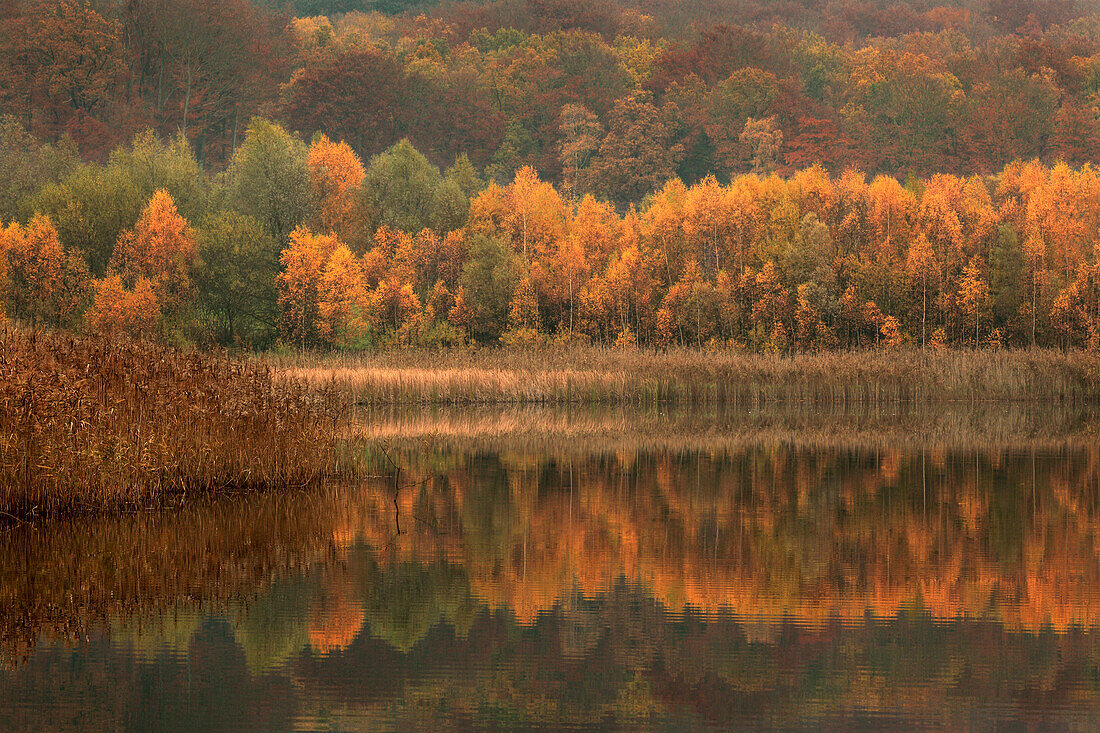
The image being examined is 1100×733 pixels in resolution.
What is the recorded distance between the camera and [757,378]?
122ft

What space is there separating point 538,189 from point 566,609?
160 ft

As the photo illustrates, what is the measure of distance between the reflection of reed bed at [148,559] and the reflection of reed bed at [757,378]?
21899 mm

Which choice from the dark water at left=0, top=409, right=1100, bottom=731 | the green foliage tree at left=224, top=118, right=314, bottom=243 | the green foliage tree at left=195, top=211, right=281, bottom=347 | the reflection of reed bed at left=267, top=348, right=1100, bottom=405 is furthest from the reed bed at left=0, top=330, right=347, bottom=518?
the green foliage tree at left=224, top=118, right=314, bottom=243

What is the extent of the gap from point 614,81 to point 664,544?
246 ft

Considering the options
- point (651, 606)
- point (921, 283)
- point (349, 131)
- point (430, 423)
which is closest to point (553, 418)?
point (430, 423)

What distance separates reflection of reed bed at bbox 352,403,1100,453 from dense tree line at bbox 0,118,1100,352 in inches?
522

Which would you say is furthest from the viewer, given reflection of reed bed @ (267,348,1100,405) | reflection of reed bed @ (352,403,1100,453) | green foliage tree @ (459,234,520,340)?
green foliage tree @ (459,234,520,340)

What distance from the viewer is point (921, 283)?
1900 inches

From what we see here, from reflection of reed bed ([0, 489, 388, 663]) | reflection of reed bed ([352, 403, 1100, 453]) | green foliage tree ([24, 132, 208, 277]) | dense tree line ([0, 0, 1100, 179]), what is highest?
dense tree line ([0, 0, 1100, 179])

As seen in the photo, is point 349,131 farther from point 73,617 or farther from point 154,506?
point 73,617

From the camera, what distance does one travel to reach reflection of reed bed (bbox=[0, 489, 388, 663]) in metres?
8.40

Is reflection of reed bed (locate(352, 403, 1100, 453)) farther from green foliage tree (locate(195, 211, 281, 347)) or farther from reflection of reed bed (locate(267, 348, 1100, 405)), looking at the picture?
green foliage tree (locate(195, 211, 281, 347))

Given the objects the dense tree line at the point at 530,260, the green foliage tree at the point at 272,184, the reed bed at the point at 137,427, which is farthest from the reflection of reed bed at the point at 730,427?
the green foliage tree at the point at 272,184

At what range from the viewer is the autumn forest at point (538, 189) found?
4841 centimetres
